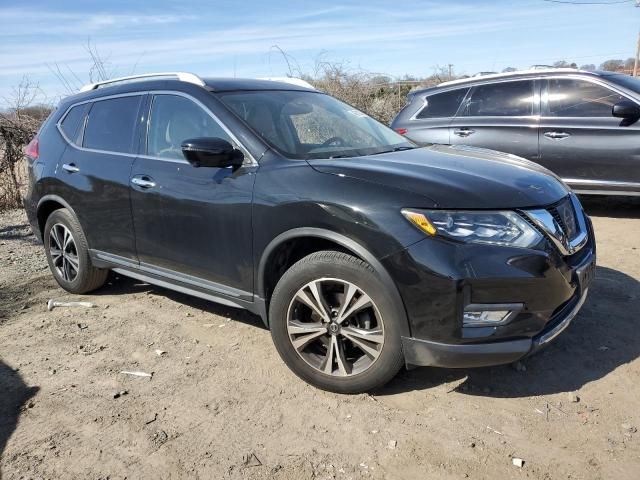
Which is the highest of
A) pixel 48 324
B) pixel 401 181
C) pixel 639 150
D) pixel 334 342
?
pixel 401 181

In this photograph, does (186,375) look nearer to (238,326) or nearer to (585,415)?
(238,326)

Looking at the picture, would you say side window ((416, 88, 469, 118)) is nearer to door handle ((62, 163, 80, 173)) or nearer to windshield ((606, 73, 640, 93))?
windshield ((606, 73, 640, 93))

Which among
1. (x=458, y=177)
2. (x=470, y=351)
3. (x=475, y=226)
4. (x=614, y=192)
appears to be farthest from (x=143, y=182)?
(x=614, y=192)

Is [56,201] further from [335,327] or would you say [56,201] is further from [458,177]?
[458,177]

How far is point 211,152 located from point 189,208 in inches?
19.9

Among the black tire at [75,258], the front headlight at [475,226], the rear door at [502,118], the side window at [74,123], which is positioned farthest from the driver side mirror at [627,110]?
the black tire at [75,258]

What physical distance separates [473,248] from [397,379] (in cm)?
104

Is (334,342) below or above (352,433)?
above

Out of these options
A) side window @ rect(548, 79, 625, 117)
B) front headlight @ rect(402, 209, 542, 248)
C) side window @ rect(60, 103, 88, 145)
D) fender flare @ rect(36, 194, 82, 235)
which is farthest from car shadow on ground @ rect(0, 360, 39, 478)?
side window @ rect(548, 79, 625, 117)

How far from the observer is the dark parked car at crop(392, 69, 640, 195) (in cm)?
627

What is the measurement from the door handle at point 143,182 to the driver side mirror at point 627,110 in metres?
5.14

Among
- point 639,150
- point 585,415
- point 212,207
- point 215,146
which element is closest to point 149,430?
point 212,207

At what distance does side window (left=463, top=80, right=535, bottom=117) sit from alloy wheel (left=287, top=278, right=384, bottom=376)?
4.90m

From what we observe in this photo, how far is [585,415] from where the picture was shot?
2.87m
